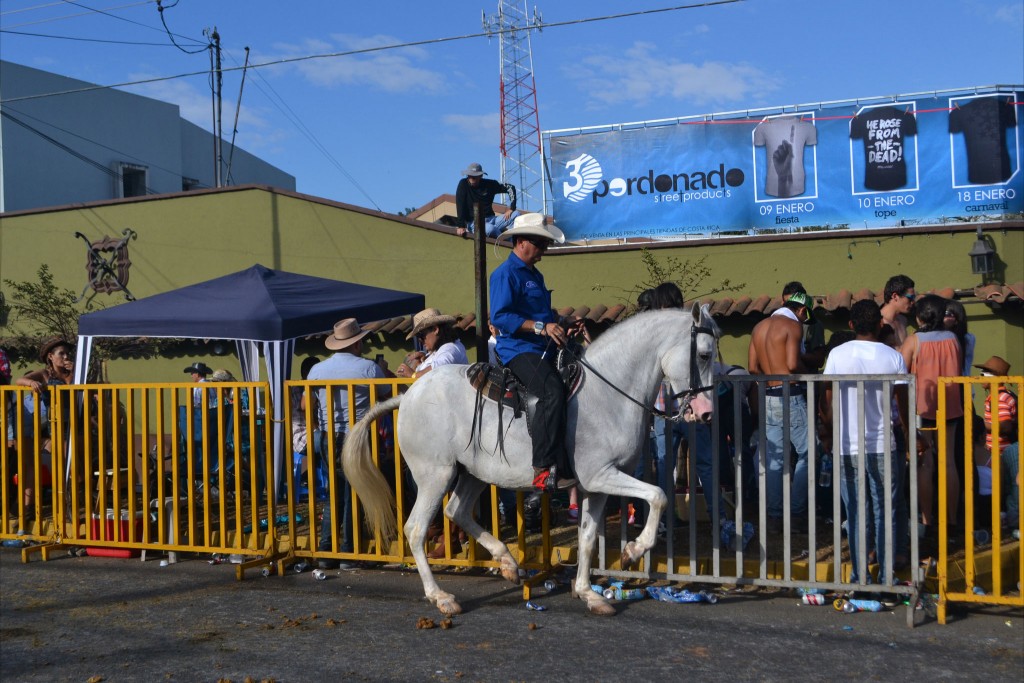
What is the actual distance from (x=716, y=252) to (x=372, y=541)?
28.6 feet

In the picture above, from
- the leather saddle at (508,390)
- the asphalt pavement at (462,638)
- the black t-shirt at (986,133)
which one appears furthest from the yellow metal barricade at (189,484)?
the black t-shirt at (986,133)

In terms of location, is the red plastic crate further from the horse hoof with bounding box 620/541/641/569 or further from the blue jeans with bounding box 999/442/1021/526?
the blue jeans with bounding box 999/442/1021/526

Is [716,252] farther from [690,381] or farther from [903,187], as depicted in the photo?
[690,381]

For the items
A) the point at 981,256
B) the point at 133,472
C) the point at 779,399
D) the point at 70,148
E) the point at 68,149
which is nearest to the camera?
the point at 779,399

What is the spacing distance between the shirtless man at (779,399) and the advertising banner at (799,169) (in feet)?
23.3

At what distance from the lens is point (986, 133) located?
45.3ft

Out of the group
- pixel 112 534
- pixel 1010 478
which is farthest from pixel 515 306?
pixel 112 534

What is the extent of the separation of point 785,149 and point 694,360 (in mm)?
9802

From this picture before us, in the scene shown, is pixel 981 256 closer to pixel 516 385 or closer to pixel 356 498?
pixel 516 385

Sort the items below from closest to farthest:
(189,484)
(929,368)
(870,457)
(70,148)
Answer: (870,457)
(929,368)
(189,484)
(70,148)

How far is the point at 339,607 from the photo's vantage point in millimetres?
6664

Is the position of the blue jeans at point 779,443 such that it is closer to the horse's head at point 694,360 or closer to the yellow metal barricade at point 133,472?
the horse's head at point 694,360

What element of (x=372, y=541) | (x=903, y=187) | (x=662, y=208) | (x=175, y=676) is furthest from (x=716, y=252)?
(x=175, y=676)

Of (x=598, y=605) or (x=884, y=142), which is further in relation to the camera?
(x=884, y=142)
